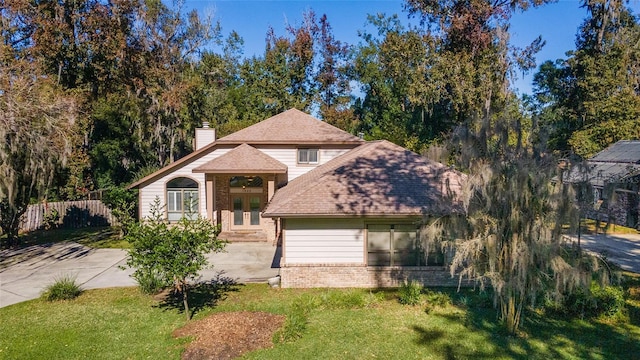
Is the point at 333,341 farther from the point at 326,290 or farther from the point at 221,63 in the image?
the point at 221,63

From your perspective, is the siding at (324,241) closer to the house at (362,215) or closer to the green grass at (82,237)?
the house at (362,215)

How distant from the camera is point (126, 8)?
2697 centimetres

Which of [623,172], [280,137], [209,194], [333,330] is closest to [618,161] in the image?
[623,172]

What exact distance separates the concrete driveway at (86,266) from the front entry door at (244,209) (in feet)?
5.86

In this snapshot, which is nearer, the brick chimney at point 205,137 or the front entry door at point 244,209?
the front entry door at point 244,209

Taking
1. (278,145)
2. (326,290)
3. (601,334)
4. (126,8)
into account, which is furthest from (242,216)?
(126,8)

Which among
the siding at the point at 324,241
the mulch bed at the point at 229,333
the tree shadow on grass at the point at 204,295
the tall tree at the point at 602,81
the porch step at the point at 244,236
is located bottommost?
the mulch bed at the point at 229,333

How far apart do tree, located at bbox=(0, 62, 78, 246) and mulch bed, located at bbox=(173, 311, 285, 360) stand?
1015 cm

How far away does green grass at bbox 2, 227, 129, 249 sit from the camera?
1888cm

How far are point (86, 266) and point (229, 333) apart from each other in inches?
366

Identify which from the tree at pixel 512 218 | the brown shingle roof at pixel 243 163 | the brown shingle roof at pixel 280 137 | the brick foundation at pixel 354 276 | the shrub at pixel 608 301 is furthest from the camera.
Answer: the brown shingle roof at pixel 280 137

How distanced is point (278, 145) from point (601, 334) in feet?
50.3

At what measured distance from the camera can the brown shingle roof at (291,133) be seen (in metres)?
20.2

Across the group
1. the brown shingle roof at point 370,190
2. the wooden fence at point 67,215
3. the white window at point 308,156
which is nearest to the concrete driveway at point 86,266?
the brown shingle roof at point 370,190
